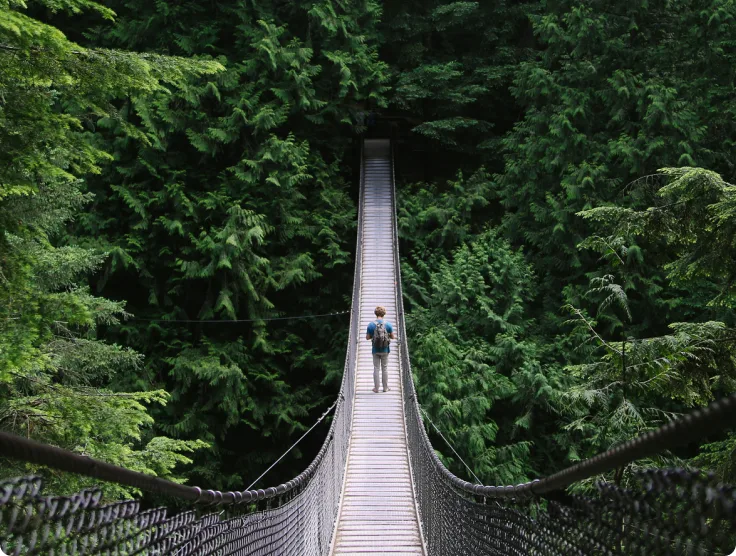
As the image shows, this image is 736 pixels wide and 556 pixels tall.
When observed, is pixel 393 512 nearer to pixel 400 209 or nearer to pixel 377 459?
pixel 377 459

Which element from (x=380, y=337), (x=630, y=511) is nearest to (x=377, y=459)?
(x=380, y=337)

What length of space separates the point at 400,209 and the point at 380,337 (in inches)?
250

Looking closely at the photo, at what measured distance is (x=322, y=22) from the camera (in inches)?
570

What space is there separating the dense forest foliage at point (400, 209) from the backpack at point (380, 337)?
2279mm

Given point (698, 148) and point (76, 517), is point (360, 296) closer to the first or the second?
point (698, 148)

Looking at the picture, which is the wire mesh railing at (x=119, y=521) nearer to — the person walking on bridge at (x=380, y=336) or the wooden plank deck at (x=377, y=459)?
the wooden plank deck at (x=377, y=459)

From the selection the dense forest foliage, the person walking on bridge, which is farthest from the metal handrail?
the dense forest foliage

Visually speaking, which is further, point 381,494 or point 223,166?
point 223,166

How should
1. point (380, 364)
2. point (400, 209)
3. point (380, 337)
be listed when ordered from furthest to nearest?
point (400, 209) → point (380, 364) → point (380, 337)

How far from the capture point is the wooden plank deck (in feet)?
21.0

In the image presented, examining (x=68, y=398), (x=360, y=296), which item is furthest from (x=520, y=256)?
(x=68, y=398)

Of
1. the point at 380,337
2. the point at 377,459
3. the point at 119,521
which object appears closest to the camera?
the point at 119,521

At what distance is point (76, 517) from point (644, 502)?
99cm

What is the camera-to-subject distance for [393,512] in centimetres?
692
